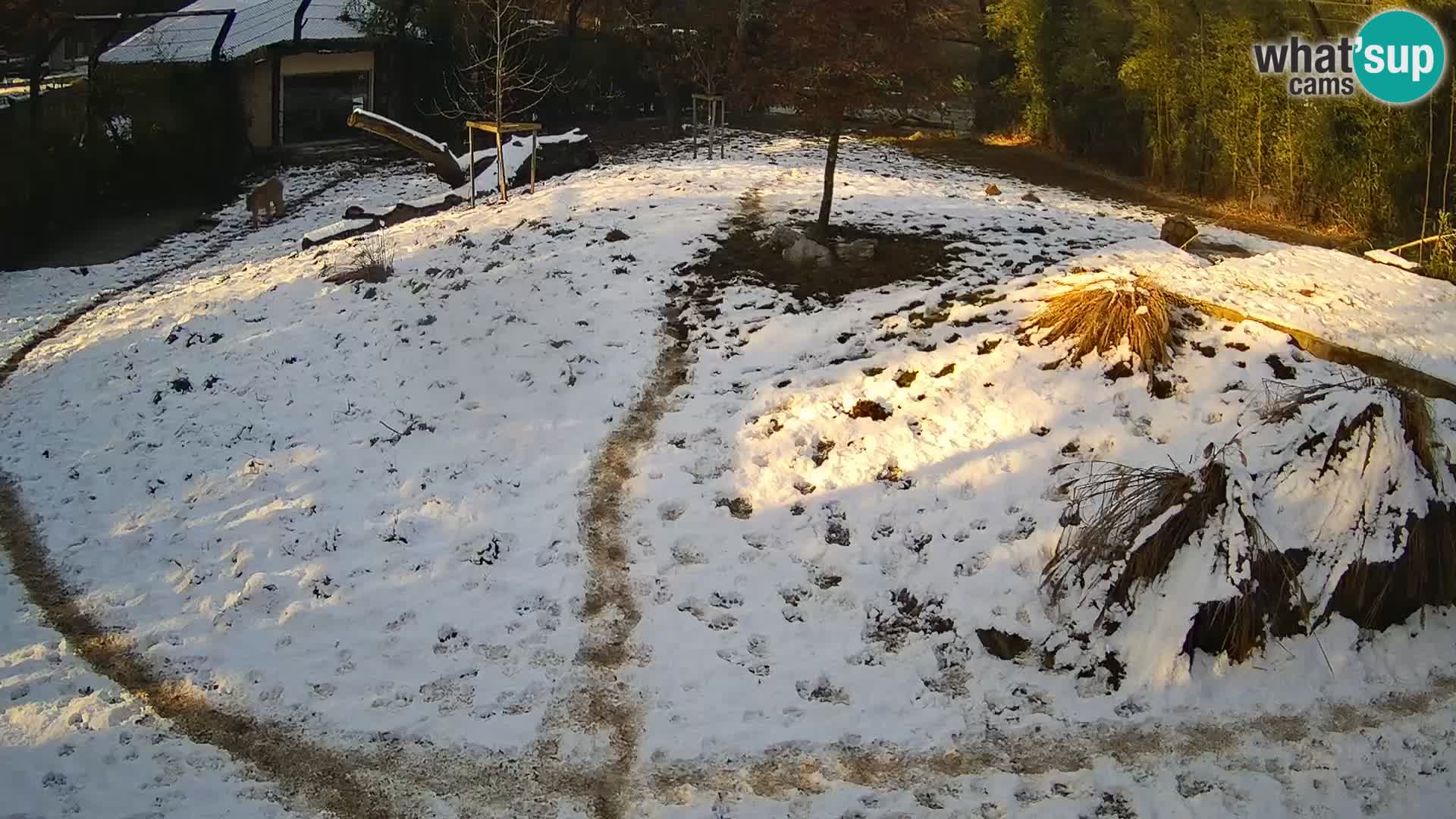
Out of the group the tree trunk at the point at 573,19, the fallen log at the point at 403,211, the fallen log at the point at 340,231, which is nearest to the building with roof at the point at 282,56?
the tree trunk at the point at 573,19

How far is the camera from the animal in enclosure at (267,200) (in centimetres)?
1515

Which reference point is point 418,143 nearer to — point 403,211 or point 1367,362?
point 403,211

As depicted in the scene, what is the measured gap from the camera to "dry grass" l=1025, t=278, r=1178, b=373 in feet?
23.9

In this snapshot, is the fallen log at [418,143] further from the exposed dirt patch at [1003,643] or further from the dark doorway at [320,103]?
the exposed dirt patch at [1003,643]

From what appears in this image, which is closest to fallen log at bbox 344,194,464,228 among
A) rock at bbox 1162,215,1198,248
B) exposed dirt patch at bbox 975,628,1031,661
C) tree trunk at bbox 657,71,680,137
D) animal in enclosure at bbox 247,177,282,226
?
animal in enclosure at bbox 247,177,282,226

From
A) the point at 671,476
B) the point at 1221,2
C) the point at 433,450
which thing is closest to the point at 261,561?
the point at 433,450

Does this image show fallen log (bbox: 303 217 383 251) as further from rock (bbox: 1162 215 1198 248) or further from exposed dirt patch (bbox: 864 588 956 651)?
exposed dirt patch (bbox: 864 588 956 651)

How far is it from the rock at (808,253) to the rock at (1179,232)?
3.45 m

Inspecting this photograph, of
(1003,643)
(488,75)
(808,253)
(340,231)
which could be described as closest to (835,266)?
(808,253)

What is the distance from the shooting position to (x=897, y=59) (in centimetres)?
962

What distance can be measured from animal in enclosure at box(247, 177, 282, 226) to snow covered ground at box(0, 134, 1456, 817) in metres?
4.75

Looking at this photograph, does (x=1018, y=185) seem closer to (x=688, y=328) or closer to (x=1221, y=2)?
(x=1221, y=2)

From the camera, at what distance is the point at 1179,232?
1063cm

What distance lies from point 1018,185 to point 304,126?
531 inches
